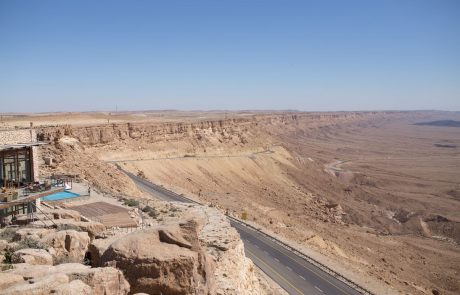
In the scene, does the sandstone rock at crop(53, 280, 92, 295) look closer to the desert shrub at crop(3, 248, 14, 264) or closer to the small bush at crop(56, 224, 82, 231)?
the desert shrub at crop(3, 248, 14, 264)

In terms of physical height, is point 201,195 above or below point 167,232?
below

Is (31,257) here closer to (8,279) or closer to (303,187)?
(8,279)

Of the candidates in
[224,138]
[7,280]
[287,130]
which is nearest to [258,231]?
[7,280]

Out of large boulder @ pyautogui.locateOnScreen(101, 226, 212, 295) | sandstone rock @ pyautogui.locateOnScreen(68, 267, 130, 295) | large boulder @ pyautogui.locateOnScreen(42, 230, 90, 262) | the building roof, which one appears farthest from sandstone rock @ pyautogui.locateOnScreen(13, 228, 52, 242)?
the building roof

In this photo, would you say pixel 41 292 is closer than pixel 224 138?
Yes

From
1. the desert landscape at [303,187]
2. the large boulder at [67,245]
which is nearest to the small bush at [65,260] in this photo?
the large boulder at [67,245]

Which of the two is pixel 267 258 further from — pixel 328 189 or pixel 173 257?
pixel 328 189

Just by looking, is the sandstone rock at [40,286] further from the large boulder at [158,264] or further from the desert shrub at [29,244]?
the desert shrub at [29,244]
